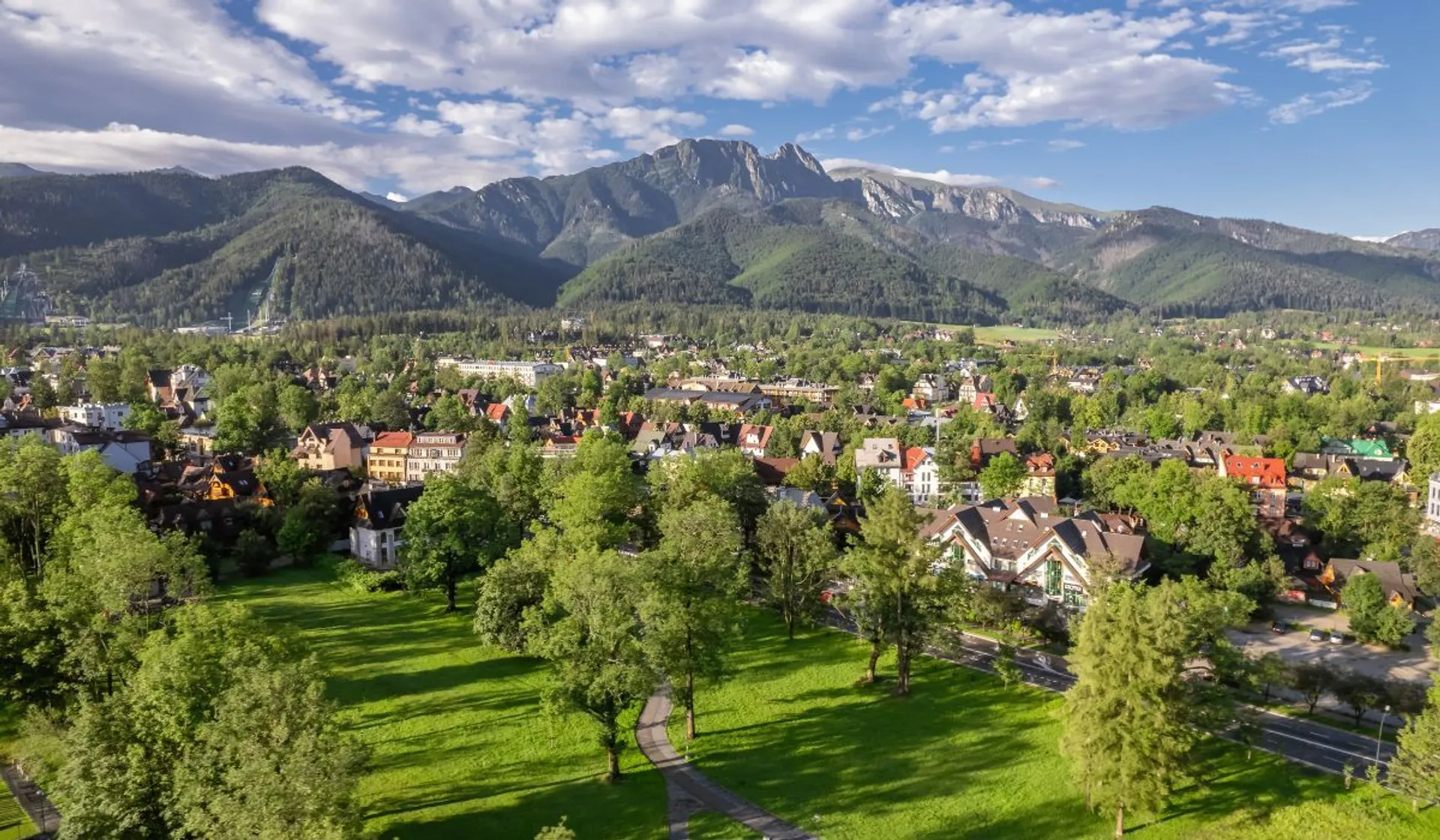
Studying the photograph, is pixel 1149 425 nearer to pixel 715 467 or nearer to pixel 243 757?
pixel 715 467

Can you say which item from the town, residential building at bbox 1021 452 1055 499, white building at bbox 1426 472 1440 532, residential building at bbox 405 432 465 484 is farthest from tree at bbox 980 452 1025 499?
residential building at bbox 405 432 465 484

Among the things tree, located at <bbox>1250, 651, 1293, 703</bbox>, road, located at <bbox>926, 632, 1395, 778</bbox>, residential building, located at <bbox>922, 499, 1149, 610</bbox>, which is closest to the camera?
road, located at <bbox>926, 632, 1395, 778</bbox>

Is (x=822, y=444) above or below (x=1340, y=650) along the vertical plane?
above

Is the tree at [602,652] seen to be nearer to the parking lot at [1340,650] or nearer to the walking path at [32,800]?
the walking path at [32,800]

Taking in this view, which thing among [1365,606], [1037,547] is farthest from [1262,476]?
[1037,547]

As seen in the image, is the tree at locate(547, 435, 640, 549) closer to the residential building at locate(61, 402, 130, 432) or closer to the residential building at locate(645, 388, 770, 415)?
the residential building at locate(645, 388, 770, 415)

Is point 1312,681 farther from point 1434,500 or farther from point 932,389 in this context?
point 932,389

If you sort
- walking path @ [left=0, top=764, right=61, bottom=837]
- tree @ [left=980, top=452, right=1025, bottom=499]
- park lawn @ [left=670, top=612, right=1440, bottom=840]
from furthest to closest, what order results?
1. tree @ [left=980, top=452, right=1025, bottom=499]
2. park lawn @ [left=670, top=612, right=1440, bottom=840]
3. walking path @ [left=0, top=764, right=61, bottom=837]
